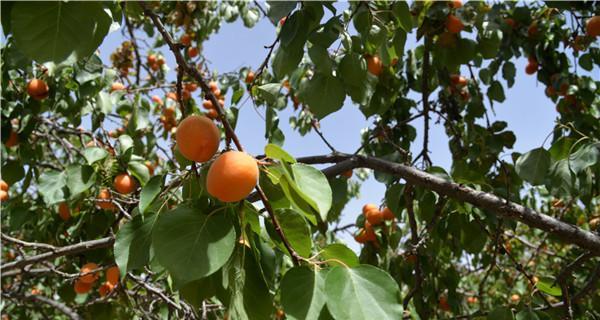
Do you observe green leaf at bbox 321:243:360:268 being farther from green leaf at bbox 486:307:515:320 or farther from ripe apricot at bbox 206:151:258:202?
green leaf at bbox 486:307:515:320

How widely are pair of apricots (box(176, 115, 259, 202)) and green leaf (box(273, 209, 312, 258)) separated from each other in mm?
146

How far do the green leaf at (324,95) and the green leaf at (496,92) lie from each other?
1.59 meters

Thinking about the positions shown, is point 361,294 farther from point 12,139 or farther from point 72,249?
point 12,139

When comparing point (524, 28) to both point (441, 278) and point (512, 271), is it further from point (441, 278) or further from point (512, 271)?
point (512, 271)

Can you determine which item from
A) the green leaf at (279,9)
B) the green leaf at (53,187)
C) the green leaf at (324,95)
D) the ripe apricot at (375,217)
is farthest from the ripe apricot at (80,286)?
the green leaf at (279,9)

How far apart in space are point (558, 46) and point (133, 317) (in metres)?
2.67

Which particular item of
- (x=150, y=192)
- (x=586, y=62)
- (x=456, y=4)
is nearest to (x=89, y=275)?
(x=150, y=192)

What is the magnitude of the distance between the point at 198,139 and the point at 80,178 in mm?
1182

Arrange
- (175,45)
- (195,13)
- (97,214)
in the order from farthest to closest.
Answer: (195,13)
(97,214)
(175,45)

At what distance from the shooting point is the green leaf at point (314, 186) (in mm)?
810

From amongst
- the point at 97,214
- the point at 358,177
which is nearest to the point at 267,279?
the point at 97,214

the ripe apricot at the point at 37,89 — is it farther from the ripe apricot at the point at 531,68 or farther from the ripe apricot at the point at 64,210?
the ripe apricot at the point at 531,68

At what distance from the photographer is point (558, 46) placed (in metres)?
2.89

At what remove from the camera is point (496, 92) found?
273 centimetres
